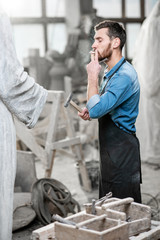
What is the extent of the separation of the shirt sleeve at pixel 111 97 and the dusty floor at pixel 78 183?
1753 millimetres

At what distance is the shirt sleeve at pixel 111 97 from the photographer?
10.0 ft

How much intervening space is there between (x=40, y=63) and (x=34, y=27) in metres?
2.04

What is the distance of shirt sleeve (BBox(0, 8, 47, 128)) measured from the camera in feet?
9.48

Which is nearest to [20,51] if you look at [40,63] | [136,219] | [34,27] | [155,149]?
[34,27]

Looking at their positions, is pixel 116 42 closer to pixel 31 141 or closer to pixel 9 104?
pixel 9 104

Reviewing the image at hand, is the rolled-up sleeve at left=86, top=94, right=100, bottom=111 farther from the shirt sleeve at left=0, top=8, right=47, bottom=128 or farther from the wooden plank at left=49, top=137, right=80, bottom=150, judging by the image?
the wooden plank at left=49, top=137, right=80, bottom=150

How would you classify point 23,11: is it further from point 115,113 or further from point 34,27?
point 115,113

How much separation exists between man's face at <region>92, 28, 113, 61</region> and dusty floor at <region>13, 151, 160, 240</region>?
6.52 feet

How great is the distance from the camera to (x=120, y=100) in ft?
10.4

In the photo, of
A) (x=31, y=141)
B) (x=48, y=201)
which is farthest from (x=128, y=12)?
(x=48, y=201)

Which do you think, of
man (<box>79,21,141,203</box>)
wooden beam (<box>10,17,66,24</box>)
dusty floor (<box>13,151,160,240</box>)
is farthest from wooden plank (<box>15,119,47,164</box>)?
wooden beam (<box>10,17,66,24</box>)

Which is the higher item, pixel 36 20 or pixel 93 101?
pixel 36 20

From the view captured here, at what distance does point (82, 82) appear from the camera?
11.2m

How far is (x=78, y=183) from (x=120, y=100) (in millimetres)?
3621
